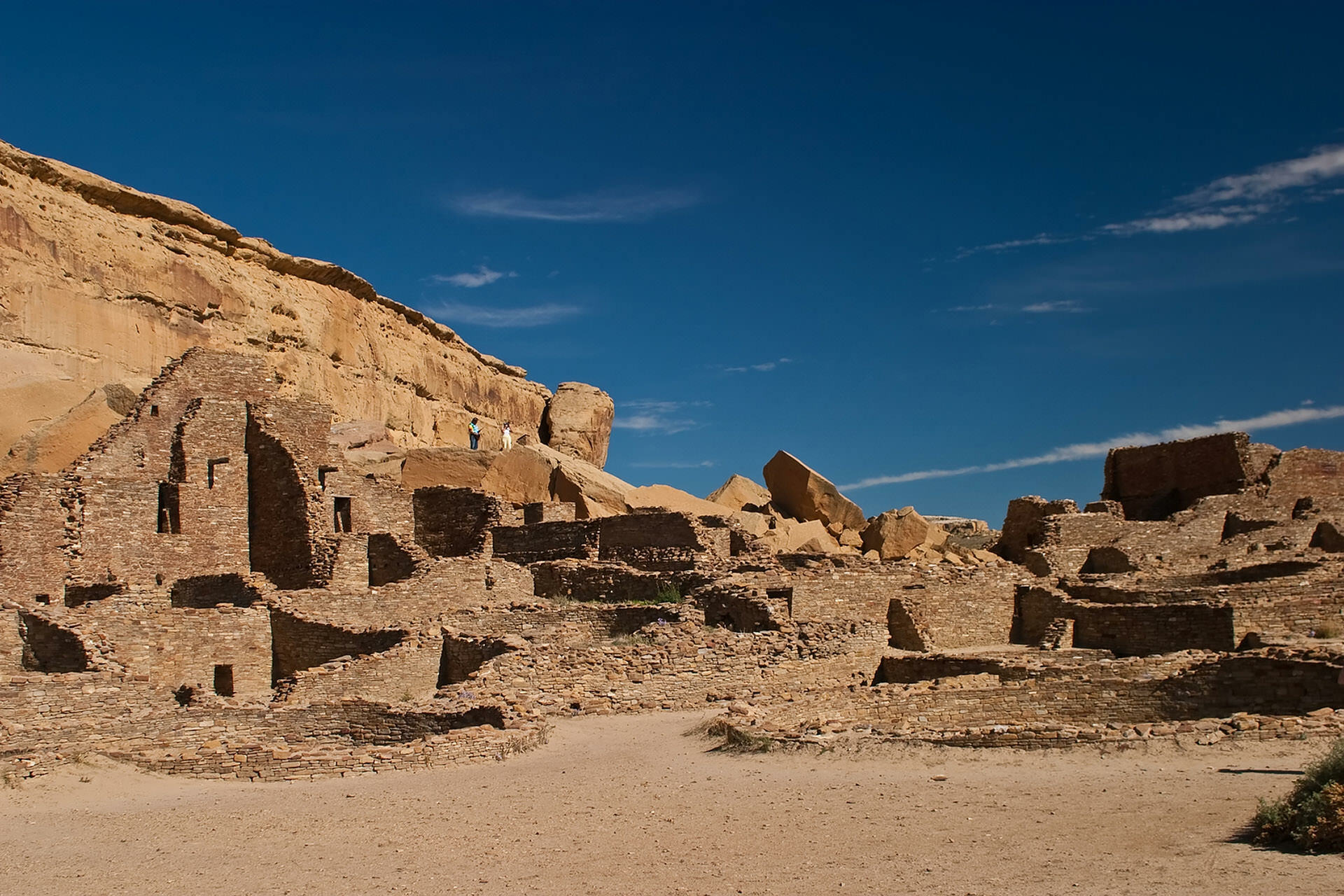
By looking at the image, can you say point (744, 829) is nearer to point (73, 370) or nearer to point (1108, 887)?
point (1108, 887)

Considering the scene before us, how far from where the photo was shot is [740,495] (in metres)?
32.5

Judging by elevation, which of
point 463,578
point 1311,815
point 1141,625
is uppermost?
point 463,578

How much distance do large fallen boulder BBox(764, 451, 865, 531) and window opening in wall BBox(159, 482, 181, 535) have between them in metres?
15.1

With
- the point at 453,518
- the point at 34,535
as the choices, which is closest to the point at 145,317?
the point at 453,518

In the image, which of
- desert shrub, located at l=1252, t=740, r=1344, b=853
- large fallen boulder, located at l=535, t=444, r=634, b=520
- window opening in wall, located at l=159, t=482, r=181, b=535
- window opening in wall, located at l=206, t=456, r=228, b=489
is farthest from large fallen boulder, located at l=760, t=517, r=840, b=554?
desert shrub, located at l=1252, t=740, r=1344, b=853

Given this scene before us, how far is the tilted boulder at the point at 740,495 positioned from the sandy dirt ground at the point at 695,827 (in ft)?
63.0

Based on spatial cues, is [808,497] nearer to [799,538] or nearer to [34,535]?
[799,538]

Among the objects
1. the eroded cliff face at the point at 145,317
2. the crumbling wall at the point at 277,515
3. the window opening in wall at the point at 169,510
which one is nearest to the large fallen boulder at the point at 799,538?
the crumbling wall at the point at 277,515

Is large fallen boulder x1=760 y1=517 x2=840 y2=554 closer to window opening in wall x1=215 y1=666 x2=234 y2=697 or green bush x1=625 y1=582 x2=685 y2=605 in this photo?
green bush x1=625 y1=582 x2=685 y2=605

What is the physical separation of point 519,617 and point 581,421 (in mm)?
26736

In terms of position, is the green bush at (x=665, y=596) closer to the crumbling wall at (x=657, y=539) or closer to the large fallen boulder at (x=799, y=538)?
the crumbling wall at (x=657, y=539)

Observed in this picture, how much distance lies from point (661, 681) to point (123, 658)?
7.31 meters

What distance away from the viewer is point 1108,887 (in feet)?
25.2

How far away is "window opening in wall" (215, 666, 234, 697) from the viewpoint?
18047 millimetres
